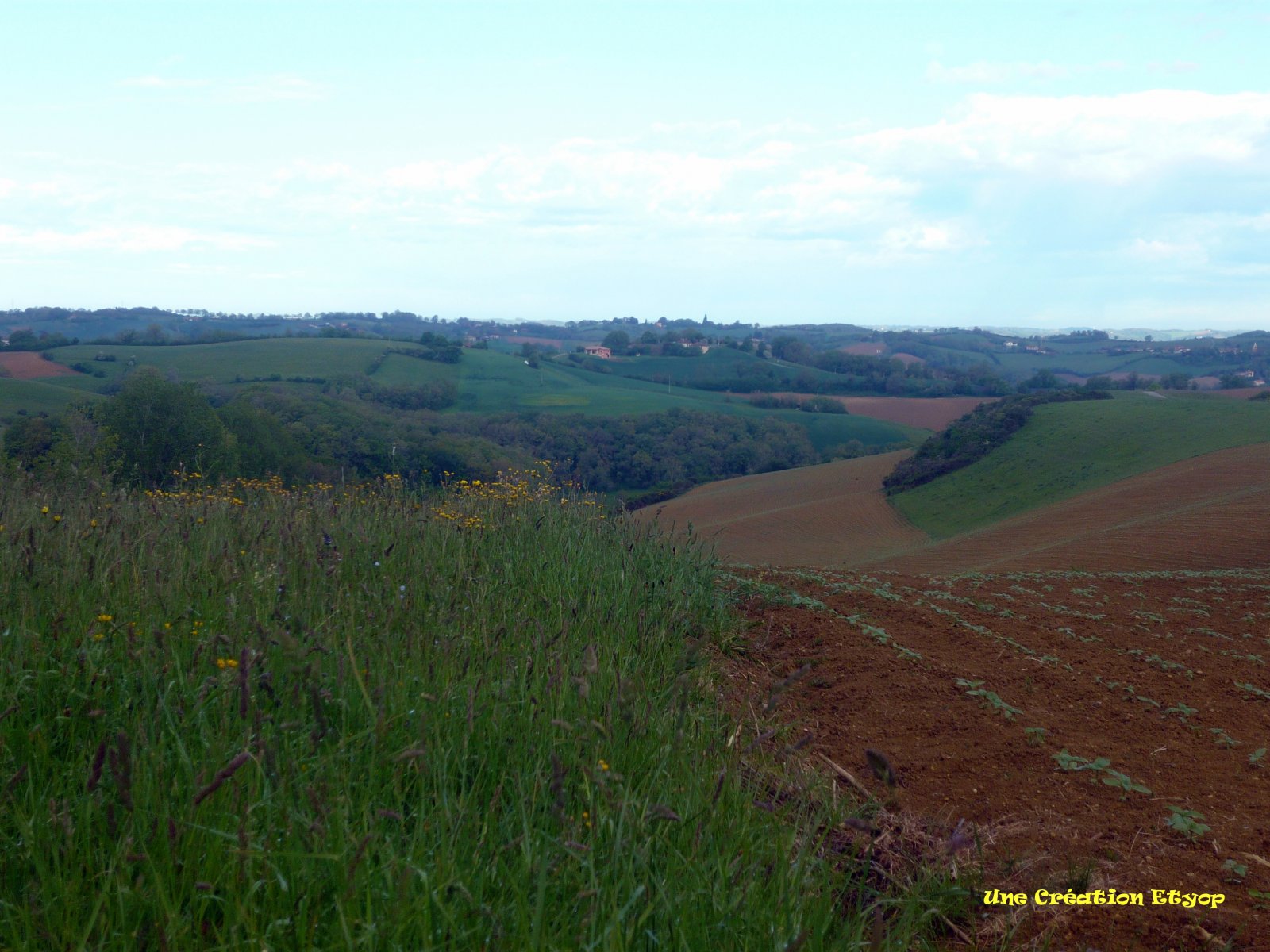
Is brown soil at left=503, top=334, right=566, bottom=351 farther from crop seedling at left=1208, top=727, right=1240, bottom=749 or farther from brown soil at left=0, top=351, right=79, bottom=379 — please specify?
crop seedling at left=1208, top=727, right=1240, bottom=749

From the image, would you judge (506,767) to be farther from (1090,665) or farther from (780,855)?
(1090,665)

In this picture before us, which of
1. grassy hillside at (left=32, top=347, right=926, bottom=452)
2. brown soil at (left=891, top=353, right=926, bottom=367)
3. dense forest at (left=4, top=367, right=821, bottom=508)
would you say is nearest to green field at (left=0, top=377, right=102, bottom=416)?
dense forest at (left=4, top=367, right=821, bottom=508)

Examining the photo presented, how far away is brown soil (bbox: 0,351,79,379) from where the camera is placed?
4494 centimetres

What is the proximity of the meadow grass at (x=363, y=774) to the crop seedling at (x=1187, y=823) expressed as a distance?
1172 millimetres

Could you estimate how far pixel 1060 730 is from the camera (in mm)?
4199

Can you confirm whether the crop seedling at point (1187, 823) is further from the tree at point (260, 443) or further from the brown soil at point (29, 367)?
the brown soil at point (29, 367)

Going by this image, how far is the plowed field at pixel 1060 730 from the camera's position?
9.07 ft

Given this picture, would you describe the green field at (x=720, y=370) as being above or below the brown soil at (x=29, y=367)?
above

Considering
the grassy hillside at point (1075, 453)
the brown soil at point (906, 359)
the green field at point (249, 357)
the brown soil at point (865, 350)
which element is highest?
the brown soil at point (865, 350)

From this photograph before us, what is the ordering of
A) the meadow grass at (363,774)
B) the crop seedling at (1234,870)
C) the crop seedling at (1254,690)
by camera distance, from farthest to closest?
the crop seedling at (1254,690) < the crop seedling at (1234,870) < the meadow grass at (363,774)

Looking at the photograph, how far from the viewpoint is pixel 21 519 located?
171 inches

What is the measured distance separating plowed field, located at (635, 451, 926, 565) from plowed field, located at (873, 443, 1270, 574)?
4372 mm

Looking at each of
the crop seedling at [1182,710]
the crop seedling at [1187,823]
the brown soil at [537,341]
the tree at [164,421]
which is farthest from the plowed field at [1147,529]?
the brown soil at [537,341]

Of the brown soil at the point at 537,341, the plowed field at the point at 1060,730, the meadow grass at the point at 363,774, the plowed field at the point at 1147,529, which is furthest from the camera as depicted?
the brown soil at the point at 537,341
